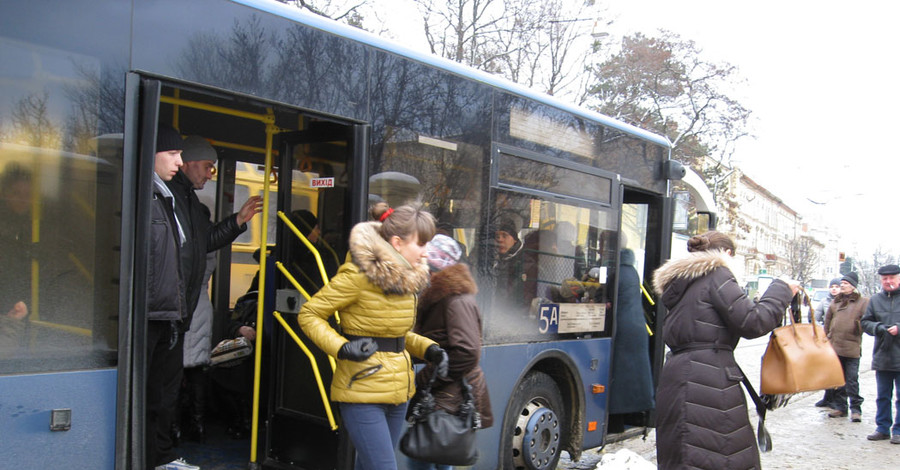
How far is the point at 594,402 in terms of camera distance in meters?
5.80

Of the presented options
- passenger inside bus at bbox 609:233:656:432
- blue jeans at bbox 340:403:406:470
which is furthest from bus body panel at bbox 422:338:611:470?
blue jeans at bbox 340:403:406:470

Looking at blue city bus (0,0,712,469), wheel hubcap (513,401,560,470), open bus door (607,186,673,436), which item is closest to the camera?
blue city bus (0,0,712,469)

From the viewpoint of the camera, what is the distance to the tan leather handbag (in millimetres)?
4199

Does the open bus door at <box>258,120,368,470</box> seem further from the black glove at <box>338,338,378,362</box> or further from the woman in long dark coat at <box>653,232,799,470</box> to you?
the woman in long dark coat at <box>653,232,799,470</box>

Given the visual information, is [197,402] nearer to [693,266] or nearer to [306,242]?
[306,242]

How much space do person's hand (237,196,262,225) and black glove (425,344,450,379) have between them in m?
1.70

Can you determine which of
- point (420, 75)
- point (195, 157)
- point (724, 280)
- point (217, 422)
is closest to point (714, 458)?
point (724, 280)

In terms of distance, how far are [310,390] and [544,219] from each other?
212 cm

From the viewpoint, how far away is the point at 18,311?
271cm

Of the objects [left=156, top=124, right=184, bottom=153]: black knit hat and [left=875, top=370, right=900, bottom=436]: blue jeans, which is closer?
[left=156, top=124, right=184, bottom=153]: black knit hat

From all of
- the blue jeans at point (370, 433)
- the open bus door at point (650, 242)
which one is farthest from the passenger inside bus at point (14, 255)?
the open bus door at point (650, 242)

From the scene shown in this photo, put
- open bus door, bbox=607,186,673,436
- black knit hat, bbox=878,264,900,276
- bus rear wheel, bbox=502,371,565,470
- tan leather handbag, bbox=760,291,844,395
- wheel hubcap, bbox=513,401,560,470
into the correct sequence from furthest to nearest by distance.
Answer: black knit hat, bbox=878,264,900,276, open bus door, bbox=607,186,673,436, wheel hubcap, bbox=513,401,560,470, bus rear wheel, bbox=502,371,565,470, tan leather handbag, bbox=760,291,844,395

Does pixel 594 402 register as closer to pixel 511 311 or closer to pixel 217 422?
pixel 511 311

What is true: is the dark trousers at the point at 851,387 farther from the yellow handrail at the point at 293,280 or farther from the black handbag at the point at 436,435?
the yellow handrail at the point at 293,280
